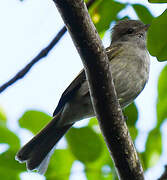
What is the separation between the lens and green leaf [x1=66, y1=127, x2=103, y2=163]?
3180 mm

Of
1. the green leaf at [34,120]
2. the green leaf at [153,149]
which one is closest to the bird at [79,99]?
the green leaf at [34,120]

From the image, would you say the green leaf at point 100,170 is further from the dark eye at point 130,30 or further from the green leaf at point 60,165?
the dark eye at point 130,30

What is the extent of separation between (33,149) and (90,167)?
116 centimetres

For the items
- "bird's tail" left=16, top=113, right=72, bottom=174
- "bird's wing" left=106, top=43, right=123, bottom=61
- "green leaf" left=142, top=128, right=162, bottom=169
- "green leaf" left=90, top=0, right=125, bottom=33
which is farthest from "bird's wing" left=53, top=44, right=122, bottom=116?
"green leaf" left=142, top=128, right=162, bottom=169

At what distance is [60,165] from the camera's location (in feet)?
11.2

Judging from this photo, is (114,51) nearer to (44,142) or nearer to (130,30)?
(130,30)

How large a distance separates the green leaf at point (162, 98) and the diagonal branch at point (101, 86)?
79 centimetres

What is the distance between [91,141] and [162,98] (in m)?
0.88

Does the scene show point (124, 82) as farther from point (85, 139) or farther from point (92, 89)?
point (92, 89)

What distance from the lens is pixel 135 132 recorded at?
138 inches

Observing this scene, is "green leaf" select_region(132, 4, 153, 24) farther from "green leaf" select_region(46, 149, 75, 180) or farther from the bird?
"green leaf" select_region(46, 149, 75, 180)

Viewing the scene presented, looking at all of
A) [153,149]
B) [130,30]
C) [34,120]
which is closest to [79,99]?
[34,120]

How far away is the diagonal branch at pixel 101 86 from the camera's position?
7.29ft

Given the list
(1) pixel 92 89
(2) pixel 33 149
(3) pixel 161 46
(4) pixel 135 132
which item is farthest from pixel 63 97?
(3) pixel 161 46
